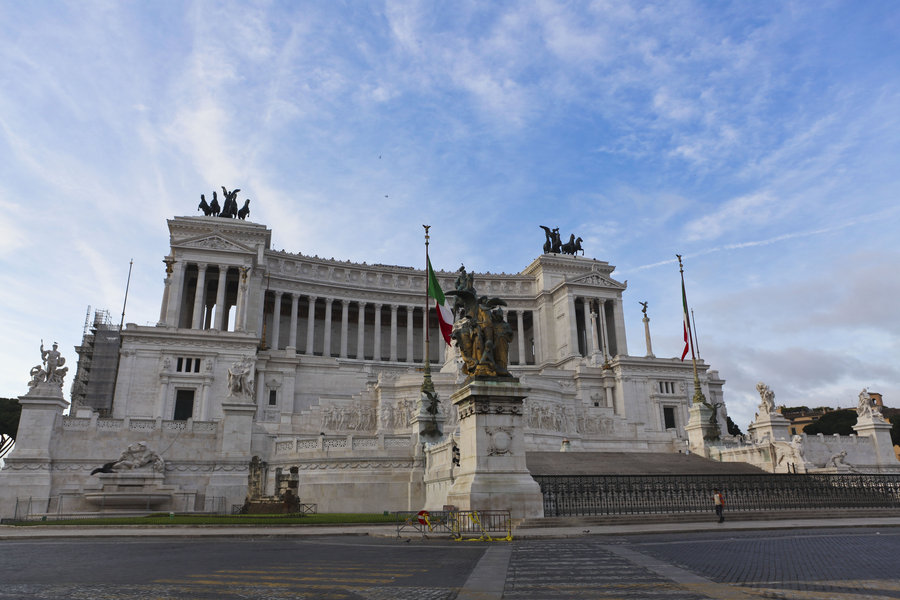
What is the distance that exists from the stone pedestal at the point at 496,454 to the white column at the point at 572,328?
65.6 metres

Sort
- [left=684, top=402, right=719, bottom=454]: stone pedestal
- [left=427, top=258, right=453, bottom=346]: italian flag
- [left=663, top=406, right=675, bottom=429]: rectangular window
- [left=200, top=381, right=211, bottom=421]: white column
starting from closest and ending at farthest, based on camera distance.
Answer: [left=427, top=258, right=453, bottom=346]: italian flag
[left=684, top=402, right=719, bottom=454]: stone pedestal
[left=200, top=381, right=211, bottom=421]: white column
[left=663, top=406, right=675, bottom=429]: rectangular window

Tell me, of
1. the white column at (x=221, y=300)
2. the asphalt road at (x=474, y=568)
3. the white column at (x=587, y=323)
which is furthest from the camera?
the white column at (x=587, y=323)

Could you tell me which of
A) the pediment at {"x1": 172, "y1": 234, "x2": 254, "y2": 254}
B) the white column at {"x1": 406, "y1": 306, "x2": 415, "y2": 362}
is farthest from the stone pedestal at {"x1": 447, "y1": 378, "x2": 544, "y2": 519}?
the white column at {"x1": 406, "y1": 306, "x2": 415, "y2": 362}

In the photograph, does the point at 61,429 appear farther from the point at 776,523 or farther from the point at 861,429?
the point at 861,429

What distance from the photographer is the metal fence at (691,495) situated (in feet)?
65.4

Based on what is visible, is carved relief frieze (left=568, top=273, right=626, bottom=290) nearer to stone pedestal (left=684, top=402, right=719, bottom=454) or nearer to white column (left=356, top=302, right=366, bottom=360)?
white column (left=356, top=302, right=366, bottom=360)

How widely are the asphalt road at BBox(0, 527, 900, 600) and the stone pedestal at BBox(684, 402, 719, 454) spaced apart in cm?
2577

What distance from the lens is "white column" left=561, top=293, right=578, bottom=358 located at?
83.6 m

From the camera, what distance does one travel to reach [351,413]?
162 ft

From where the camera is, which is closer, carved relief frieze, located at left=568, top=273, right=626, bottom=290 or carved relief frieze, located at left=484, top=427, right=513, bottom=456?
carved relief frieze, located at left=484, top=427, right=513, bottom=456

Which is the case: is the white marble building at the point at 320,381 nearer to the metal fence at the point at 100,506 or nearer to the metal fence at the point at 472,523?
the metal fence at the point at 100,506

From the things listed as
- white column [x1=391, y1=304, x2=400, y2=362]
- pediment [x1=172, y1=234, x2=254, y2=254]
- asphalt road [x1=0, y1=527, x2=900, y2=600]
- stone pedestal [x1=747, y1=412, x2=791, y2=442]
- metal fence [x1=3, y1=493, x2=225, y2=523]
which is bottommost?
asphalt road [x1=0, y1=527, x2=900, y2=600]

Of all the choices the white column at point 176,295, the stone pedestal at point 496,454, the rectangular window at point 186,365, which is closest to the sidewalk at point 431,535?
the stone pedestal at point 496,454

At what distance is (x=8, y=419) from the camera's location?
230 ft
